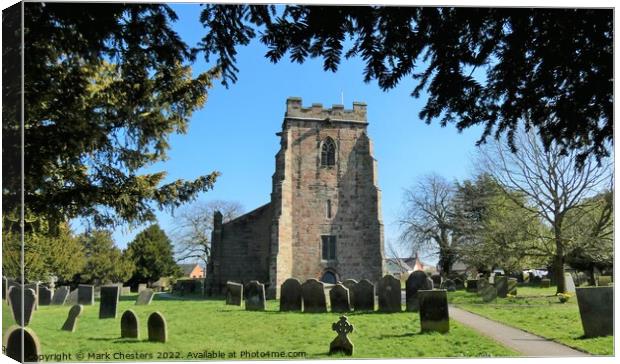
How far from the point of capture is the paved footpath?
582 centimetres

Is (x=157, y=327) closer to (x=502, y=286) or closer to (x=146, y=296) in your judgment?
(x=146, y=296)

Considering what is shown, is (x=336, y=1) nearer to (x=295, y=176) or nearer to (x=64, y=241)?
(x=64, y=241)

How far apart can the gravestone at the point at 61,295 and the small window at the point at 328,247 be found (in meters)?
10.1

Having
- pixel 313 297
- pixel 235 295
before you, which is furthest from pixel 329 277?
pixel 313 297

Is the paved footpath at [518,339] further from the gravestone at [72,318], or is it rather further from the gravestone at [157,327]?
the gravestone at [72,318]

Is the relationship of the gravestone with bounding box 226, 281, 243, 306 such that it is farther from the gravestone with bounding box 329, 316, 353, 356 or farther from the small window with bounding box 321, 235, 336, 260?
the gravestone with bounding box 329, 316, 353, 356

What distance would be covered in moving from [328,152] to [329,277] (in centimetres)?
493

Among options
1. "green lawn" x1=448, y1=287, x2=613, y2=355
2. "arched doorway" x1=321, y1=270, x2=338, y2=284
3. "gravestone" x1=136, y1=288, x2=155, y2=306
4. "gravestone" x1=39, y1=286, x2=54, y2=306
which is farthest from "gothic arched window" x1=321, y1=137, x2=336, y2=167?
"gravestone" x1=39, y1=286, x2=54, y2=306

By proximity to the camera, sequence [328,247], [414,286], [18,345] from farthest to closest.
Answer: [328,247] → [414,286] → [18,345]

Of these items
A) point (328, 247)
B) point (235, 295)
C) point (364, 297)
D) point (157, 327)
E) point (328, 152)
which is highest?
point (328, 152)

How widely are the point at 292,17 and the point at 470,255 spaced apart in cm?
1373

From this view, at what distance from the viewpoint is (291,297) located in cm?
1163

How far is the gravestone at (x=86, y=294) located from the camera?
31.0 feet

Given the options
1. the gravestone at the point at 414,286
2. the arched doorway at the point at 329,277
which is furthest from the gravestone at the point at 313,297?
the arched doorway at the point at 329,277
